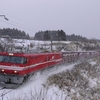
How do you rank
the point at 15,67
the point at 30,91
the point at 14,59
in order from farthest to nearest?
the point at 14,59, the point at 15,67, the point at 30,91

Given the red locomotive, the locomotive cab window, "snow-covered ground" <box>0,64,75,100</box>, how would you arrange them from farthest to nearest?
the locomotive cab window
the red locomotive
"snow-covered ground" <box>0,64,75,100</box>

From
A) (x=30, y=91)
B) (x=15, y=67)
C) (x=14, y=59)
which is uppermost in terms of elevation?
(x=14, y=59)

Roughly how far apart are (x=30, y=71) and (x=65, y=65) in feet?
52.3

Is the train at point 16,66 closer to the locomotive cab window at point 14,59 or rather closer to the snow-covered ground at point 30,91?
the locomotive cab window at point 14,59

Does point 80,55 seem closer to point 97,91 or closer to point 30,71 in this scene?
point 97,91

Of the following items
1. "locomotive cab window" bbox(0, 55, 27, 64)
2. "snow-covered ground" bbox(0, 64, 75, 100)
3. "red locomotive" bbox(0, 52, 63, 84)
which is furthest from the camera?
"locomotive cab window" bbox(0, 55, 27, 64)

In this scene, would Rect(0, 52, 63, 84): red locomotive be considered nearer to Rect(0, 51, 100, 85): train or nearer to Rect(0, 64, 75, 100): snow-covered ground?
Rect(0, 51, 100, 85): train

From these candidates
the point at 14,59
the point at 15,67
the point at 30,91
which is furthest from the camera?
the point at 14,59

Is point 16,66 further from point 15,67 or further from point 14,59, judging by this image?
point 14,59

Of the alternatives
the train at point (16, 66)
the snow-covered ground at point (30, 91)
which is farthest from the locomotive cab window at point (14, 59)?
the snow-covered ground at point (30, 91)

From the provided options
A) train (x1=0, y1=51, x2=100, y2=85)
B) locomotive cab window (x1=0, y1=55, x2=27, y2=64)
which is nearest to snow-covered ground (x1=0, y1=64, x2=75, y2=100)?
train (x1=0, y1=51, x2=100, y2=85)

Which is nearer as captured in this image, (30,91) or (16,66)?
(30,91)

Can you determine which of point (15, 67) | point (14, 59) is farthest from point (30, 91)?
point (14, 59)

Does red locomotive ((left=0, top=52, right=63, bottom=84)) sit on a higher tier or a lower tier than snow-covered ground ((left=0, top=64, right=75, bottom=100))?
higher
